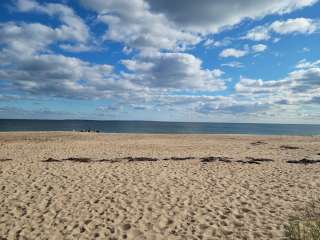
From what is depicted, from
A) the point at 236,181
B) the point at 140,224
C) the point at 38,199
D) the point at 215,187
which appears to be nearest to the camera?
the point at 140,224

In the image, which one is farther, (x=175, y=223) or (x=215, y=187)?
(x=215, y=187)

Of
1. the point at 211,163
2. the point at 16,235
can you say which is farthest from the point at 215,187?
the point at 16,235

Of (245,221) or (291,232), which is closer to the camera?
(291,232)

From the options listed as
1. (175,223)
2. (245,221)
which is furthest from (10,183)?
(245,221)

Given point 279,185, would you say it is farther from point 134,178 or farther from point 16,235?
point 16,235

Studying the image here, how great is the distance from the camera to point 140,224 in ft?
21.0

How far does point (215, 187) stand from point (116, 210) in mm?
3743

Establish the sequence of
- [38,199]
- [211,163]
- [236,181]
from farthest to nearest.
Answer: [211,163] < [236,181] < [38,199]

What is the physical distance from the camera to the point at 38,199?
8.04 metres

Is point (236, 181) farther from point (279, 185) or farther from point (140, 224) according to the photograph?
point (140, 224)

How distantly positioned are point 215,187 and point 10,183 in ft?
22.9

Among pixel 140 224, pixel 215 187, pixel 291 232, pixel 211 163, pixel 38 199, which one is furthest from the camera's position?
pixel 211 163

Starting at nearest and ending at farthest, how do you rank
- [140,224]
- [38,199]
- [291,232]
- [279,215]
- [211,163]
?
[291,232] < [140,224] < [279,215] < [38,199] < [211,163]

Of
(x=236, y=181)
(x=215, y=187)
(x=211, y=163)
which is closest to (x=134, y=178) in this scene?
(x=215, y=187)
